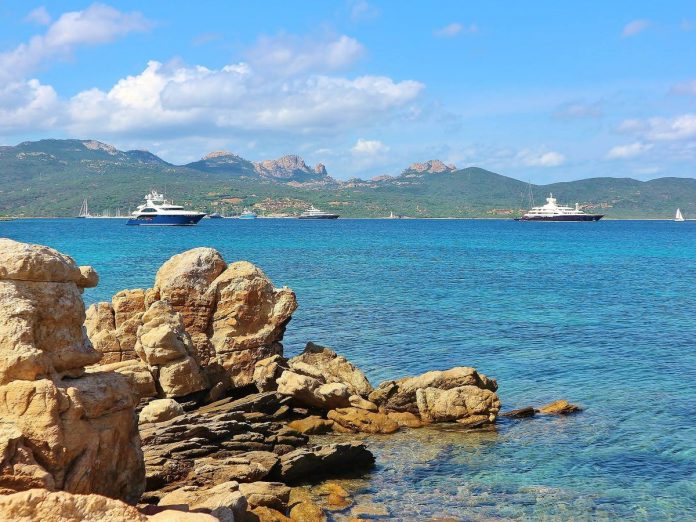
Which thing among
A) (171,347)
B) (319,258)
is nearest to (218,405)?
(171,347)

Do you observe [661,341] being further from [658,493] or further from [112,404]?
[112,404]

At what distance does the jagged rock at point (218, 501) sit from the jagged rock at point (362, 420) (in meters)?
9.40

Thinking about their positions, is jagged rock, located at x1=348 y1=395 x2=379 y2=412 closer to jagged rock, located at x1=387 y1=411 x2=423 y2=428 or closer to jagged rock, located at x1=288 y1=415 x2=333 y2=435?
jagged rock, located at x1=387 y1=411 x2=423 y2=428

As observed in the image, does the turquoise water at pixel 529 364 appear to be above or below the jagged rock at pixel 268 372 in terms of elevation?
below

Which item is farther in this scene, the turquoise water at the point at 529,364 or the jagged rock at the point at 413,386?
the jagged rock at the point at 413,386

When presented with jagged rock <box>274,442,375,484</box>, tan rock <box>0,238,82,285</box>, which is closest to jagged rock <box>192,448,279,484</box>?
jagged rock <box>274,442,375,484</box>

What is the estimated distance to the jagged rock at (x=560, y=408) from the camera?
82.1 ft

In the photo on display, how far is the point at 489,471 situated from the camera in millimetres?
19500

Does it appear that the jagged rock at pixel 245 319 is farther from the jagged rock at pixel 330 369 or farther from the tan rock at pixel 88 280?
the tan rock at pixel 88 280

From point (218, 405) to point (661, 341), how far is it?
24.7 meters

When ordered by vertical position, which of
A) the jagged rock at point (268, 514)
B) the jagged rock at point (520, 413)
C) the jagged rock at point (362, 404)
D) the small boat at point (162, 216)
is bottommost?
the jagged rock at point (520, 413)

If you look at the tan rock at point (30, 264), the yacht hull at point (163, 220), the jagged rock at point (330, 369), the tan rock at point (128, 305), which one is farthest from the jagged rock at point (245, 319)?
the yacht hull at point (163, 220)

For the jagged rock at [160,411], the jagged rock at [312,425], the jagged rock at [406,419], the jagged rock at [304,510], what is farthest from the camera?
the jagged rock at [406,419]

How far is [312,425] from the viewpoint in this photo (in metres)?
22.3
